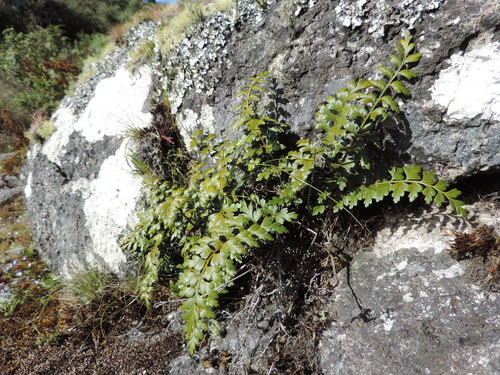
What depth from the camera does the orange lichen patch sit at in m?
1.89

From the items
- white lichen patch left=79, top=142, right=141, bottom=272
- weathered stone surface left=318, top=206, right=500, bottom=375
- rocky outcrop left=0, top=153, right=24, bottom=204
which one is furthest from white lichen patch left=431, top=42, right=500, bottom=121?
rocky outcrop left=0, top=153, right=24, bottom=204

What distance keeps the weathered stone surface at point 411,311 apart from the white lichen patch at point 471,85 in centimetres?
75

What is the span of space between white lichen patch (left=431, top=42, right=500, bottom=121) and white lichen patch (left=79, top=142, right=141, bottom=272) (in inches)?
121

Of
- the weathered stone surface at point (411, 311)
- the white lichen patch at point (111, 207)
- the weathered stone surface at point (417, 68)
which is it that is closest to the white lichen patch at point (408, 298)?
the weathered stone surface at point (411, 311)

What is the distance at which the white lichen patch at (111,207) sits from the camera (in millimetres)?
3371

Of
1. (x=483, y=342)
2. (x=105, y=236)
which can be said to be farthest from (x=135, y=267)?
(x=483, y=342)

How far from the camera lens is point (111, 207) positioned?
354cm

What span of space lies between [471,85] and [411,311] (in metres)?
1.58

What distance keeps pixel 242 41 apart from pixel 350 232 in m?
2.17

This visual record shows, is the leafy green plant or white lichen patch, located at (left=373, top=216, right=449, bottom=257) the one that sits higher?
the leafy green plant

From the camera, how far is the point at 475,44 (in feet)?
6.40

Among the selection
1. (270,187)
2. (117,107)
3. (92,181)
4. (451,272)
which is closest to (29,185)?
(92,181)

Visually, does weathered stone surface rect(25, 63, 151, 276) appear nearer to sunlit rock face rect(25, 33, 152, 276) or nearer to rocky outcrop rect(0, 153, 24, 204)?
sunlit rock face rect(25, 33, 152, 276)

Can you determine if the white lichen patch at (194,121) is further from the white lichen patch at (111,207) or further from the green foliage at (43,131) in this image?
the green foliage at (43,131)
